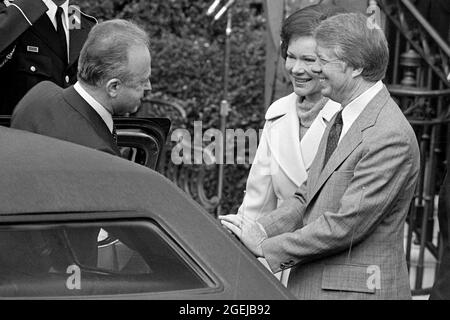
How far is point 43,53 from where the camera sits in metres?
5.21

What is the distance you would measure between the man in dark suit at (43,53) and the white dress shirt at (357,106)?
1.80 metres

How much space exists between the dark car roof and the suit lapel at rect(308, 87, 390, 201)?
106 cm

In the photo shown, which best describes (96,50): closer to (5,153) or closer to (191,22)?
(5,153)

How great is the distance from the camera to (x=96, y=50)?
3.76 m

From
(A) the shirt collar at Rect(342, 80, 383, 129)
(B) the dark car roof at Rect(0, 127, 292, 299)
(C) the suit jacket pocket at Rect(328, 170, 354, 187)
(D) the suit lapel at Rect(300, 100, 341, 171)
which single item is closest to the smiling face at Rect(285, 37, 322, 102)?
(D) the suit lapel at Rect(300, 100, 341, 171)

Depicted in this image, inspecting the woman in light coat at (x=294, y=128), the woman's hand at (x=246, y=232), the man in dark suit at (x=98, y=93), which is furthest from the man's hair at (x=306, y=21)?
the woman's hand at (x=246, y=232)

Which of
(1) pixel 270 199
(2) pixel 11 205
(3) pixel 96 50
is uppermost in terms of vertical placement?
(3) pixel 96 50

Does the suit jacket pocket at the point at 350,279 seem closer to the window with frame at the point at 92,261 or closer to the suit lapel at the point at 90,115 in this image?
the suit lapel at the point at 90,115

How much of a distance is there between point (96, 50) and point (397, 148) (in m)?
1.05

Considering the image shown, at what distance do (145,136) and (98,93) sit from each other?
1.69ft

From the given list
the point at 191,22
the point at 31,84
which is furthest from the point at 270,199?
the point at 191,22

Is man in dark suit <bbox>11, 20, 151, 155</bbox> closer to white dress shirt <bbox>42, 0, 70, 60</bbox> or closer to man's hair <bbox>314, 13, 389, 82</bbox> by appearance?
man's hair <bbox>314, 13, 389, 82</bbox>

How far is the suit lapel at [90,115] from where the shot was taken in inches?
147

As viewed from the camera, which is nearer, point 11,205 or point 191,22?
point 11,205
